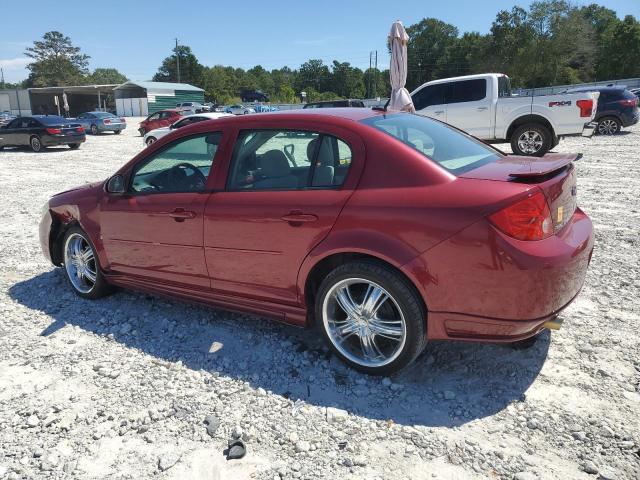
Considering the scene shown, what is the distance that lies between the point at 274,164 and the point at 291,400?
1.56 meters

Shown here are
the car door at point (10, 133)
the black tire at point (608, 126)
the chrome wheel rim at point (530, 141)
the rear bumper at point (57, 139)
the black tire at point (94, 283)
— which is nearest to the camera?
the black tire at point (94, 283)

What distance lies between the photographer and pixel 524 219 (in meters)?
2.58

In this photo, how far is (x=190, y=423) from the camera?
9.17ft

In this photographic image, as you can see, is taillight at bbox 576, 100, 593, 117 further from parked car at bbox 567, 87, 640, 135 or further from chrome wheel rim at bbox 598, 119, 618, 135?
A: chrome wheel rim at bbox 598, 119, 618, 135

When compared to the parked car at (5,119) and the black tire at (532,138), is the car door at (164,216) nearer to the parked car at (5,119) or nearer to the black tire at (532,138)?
the black tire at (532,138)

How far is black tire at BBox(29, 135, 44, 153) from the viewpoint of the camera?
20125mm

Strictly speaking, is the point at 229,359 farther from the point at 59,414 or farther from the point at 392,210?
the point at 392,210

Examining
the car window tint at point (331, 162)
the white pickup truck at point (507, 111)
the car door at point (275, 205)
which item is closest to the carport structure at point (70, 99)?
the white pickup truck at point (507, 111)

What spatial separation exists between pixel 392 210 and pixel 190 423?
1.66m

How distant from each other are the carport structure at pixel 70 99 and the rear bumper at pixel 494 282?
6081 cm

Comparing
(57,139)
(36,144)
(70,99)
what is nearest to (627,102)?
(57,139)

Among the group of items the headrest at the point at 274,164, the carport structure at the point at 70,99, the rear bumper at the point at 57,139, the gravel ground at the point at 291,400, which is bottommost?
the gravel ground at the point at 291,400

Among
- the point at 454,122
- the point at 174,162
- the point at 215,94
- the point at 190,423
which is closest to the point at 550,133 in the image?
the point at 454,122

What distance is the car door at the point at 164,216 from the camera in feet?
12.0
